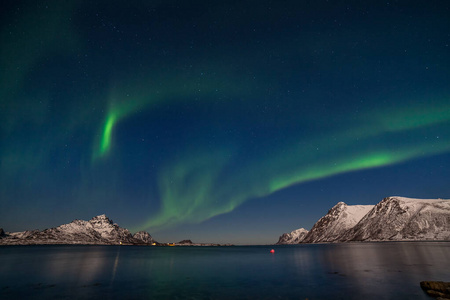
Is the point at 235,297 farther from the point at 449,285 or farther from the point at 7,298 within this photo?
the point at 7,298

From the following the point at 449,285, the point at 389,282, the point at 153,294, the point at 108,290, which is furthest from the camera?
the point at 389,282

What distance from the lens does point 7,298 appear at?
29.1 metres

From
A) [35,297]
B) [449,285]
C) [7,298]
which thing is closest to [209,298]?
[35,297]

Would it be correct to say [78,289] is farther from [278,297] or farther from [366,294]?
[366,294]

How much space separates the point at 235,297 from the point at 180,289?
9414 millimetres

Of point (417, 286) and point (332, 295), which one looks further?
point (417, 286)

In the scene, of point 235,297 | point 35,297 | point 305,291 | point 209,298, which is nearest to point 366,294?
point 305,291

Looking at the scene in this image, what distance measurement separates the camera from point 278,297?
29.1 meters

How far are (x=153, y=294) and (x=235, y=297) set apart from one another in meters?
10.6

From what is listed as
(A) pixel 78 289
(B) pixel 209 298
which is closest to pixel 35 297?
(A) pixel 78 289

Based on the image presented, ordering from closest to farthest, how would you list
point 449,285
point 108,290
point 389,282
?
point 449,285
point 108,290
point 389,282

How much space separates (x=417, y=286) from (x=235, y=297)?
24.9 meters

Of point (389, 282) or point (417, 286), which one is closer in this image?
point (417, 286)

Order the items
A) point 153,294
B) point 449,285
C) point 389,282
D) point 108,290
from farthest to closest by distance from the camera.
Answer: point 389,282, point 108,290, point 153,294, point 449,285
